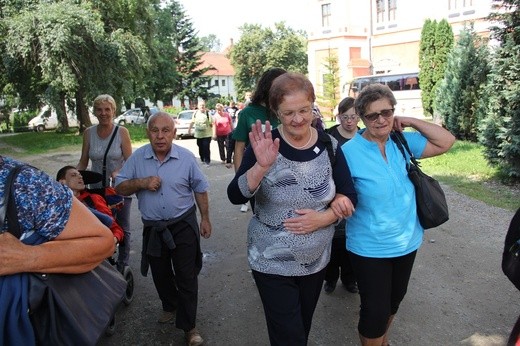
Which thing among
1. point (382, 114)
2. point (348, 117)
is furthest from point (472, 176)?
point (382, 114)

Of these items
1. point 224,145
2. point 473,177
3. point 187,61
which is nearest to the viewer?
point 473,177

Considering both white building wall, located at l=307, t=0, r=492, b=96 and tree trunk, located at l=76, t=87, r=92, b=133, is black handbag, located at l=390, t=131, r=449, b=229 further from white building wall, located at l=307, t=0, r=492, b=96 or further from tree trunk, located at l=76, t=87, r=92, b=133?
white building wall, located at l=307, t=0, r=492, b=96

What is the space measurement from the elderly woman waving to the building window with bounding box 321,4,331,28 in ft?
135

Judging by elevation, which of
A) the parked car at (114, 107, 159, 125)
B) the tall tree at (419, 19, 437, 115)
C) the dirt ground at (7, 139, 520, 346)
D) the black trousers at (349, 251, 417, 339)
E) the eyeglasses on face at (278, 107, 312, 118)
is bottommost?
the dirt ground at (7, 139, 520, 346)

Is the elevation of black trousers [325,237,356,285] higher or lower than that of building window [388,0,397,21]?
lower

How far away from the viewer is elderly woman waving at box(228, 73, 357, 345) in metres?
2.51

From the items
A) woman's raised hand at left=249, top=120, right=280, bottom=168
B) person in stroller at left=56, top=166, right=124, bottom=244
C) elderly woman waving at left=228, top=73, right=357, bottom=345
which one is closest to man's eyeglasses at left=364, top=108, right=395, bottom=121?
elderly woman waving at left=228, top=73, right=357, bottom=345

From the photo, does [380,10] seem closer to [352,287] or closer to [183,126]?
[183,126]

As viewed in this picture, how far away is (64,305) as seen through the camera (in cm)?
169

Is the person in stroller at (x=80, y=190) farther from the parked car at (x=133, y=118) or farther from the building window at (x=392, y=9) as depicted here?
the building window at (x=392, y=9)

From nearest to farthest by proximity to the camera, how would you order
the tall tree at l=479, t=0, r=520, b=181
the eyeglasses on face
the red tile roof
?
the eyeglasses on face
the tall tree at l=479, t=0, r=520, b=181
the red tile roof

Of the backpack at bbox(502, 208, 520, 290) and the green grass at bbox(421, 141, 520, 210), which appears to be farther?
the green grass at bbox(421, 141, 520, 210)

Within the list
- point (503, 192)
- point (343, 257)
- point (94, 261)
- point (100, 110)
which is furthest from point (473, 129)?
point (94, 261)

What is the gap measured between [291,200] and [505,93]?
324 inches
